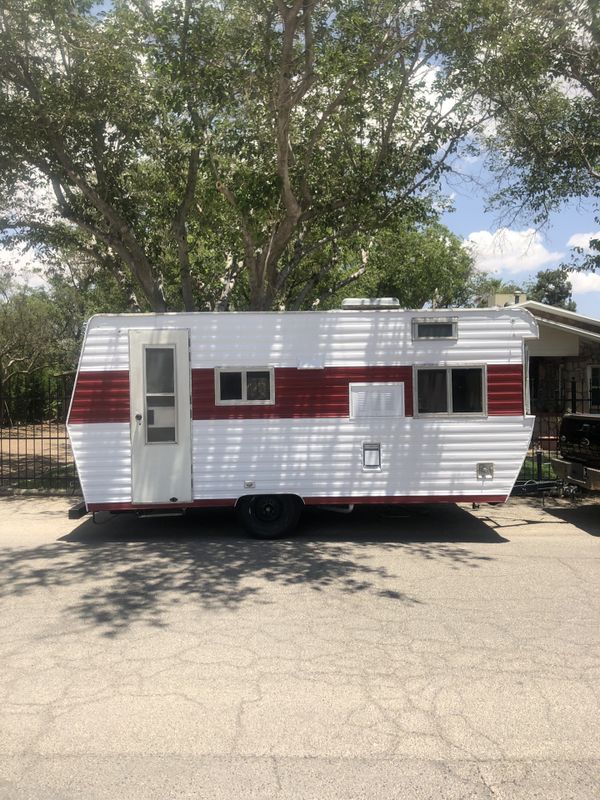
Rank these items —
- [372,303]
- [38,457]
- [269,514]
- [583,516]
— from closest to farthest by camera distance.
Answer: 1. [269,514]
2. [372,303]
3. [583,516]
4. [38,457]

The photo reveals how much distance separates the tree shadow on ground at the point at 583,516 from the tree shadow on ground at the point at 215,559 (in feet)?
4.43

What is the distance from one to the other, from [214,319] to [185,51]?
3.58 m

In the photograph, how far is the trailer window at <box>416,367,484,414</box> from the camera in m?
8.01

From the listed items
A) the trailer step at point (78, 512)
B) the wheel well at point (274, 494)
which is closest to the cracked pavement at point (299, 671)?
the trailer step at point (78, 512)

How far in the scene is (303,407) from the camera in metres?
7.96

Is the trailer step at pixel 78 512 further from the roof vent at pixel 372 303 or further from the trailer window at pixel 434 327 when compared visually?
the trailer window at pixel 434 327

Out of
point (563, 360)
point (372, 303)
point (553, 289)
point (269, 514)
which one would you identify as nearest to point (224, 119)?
point (372, 303)

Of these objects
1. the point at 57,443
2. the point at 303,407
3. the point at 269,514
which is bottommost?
the point at 269,514

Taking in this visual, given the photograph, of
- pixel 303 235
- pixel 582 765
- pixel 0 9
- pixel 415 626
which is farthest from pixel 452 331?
pixel 0 9

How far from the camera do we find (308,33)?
8578 mm

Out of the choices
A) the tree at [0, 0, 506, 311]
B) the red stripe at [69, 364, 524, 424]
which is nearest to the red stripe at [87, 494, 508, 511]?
the red stripe at [69, 364, 524, 424]

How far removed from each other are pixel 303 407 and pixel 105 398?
2375 mm

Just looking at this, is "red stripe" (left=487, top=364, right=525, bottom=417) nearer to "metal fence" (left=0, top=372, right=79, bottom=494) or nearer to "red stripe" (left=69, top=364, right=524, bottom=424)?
"red stripe" (left=69, top=364, right=524, bottom=424)

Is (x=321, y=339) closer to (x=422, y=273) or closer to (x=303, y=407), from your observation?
(x=303, y=407)
